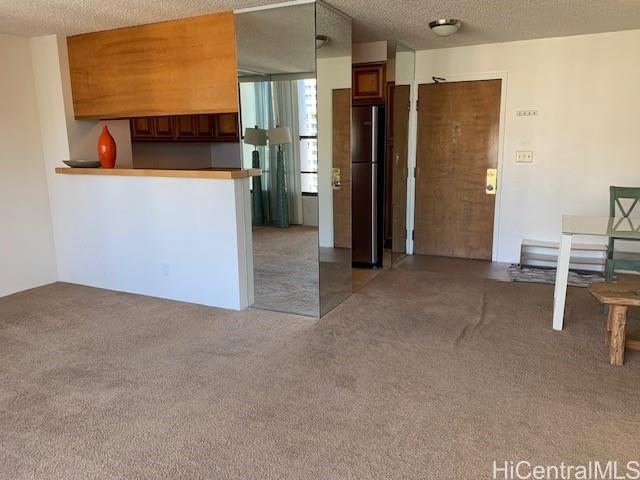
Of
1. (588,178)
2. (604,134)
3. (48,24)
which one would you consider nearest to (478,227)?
(588,178)

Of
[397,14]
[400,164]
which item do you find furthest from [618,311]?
[400,164]

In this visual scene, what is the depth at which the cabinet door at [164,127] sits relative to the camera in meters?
6.11

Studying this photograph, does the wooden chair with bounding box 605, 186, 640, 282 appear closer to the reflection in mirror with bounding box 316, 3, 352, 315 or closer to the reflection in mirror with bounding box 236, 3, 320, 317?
the reflection in mirror with bounding box 316, 3, 352, 315

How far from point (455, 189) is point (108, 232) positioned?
3664mm

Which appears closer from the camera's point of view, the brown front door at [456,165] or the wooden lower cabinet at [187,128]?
the brown front door at [456,165]

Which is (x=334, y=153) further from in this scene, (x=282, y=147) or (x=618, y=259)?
(x=618, y=259)

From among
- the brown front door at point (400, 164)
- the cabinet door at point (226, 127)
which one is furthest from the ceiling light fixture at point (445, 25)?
the cabinet door at point (226, 127)

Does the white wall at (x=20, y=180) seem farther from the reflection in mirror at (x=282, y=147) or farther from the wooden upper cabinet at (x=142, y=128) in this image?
the reflection in mirror at (x=282, y=147)

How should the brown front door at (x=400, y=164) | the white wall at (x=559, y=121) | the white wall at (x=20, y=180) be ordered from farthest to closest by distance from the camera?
the brown front door at (x=400, y=164) → the white wall at (x=559, y=121) → the white wall at (x=20, y=180)

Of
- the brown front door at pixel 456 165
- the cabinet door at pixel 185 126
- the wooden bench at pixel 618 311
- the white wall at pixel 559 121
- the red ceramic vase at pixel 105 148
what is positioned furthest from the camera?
the cabinet door at pixel 185 126

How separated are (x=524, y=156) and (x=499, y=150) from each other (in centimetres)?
26

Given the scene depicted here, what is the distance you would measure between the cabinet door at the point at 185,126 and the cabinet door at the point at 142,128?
1.01 ft

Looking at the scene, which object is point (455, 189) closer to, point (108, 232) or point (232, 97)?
point (232, 97)

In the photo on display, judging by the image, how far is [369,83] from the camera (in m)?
4.89
